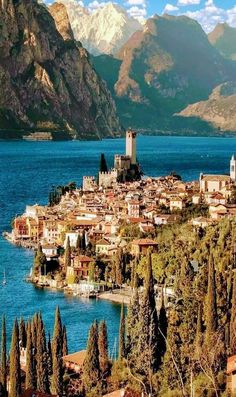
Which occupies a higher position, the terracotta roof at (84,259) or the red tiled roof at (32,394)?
the terracotta roof at (84,259)

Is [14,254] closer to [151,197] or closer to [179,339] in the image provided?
[151,197]

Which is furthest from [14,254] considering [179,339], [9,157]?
[9,157]

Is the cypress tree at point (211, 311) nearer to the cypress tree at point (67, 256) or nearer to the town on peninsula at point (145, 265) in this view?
the town on peninsula at point (145, 265)

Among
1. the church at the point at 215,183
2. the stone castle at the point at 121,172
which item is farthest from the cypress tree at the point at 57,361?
the stone castle at the point at 121,172

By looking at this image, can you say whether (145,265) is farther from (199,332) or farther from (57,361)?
(57,361)

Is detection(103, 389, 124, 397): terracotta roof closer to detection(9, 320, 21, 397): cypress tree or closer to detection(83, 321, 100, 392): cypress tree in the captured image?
detection(83, 321, 100, 392): cypress tree

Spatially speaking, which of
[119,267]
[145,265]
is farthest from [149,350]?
[119,267]
